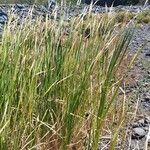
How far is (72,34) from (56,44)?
238 millimetres

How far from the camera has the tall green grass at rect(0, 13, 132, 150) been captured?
3.20 m

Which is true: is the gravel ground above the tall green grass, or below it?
below

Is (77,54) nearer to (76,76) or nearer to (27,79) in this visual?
(76,76)

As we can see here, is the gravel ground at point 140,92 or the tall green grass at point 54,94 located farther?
the gravel ground at point 140,92

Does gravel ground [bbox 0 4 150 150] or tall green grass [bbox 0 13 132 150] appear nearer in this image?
tall green grass [bbox 0 13 132 150]

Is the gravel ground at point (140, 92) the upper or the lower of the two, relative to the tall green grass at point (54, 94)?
lower

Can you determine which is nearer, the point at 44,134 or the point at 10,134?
the point at 10,134

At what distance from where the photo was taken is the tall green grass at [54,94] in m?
3.20

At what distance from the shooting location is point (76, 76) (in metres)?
3.77

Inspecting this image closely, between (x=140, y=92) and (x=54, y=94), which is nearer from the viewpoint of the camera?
(x=54, y=94)

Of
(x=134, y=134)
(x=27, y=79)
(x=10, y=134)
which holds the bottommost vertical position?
(x=134, y=134)

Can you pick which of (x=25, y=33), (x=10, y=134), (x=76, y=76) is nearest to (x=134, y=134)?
(x=76, y=76)

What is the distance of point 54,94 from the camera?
3697mm

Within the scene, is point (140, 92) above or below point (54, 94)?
below
